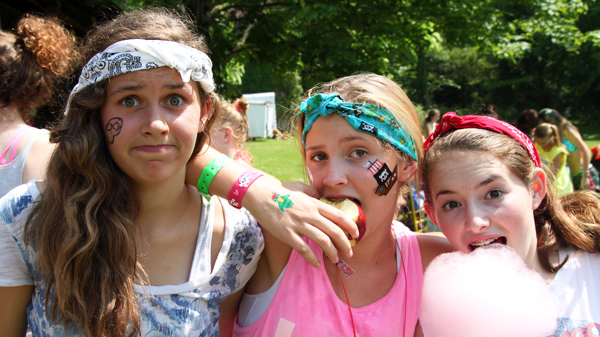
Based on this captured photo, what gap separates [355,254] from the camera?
6.96ft

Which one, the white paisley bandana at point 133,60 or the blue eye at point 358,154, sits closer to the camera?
the white paisley bandana at point 133,60

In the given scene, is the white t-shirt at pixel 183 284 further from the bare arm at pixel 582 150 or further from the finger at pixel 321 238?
the bare arm at pixel 582 150

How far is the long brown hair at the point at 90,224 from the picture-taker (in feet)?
5.06

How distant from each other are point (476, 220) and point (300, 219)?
2.52 ft

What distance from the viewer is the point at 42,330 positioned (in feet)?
5.24

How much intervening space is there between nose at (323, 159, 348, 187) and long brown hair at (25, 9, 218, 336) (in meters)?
0.82

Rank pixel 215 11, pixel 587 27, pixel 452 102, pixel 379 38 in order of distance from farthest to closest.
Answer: pixel 452 102, pixel 587 27, pixel 379 38, pixel 215 11

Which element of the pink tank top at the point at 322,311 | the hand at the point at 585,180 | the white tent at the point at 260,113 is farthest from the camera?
the white tent at the point at 260,113

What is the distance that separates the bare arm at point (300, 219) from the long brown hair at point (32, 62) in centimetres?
159

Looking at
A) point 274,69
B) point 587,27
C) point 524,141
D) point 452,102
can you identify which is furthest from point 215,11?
point 452,102

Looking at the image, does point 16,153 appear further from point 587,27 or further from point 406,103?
point 587,27

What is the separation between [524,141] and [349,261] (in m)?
1.03

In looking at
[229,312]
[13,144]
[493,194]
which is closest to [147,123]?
[229,312]

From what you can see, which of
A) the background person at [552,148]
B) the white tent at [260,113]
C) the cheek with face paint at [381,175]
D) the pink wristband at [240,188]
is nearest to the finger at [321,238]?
the pink wristband at [240,188]
